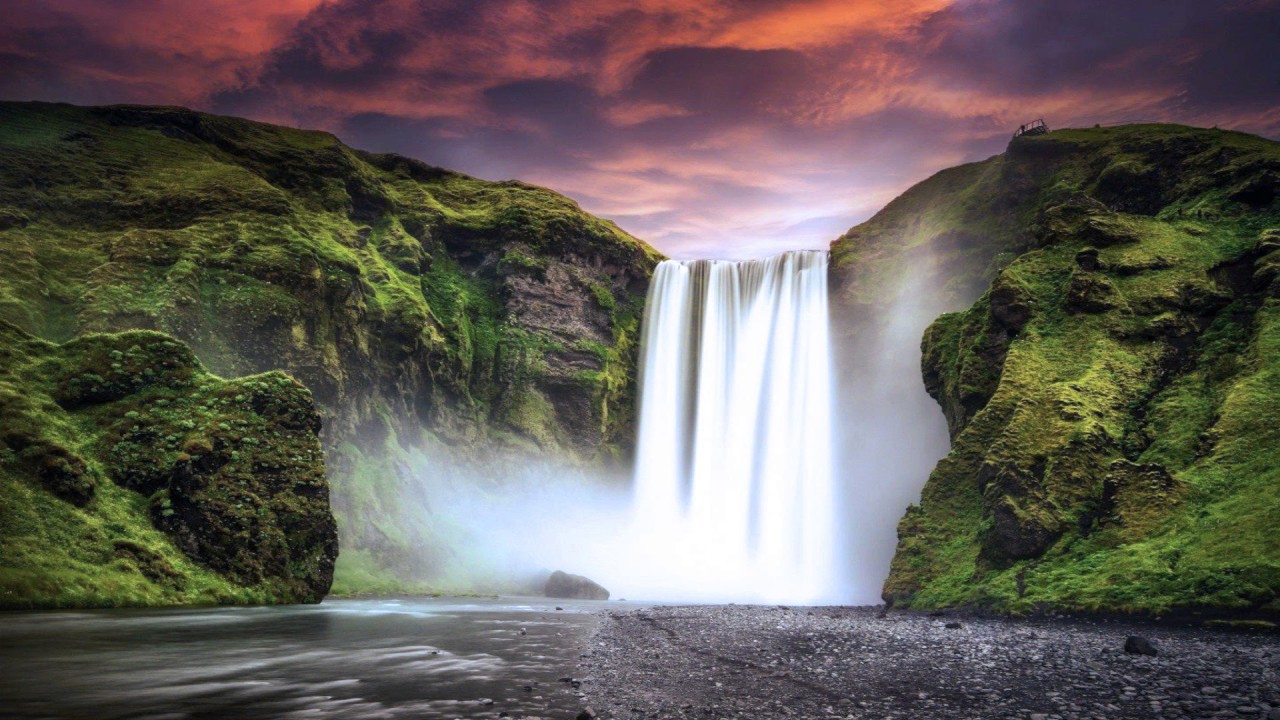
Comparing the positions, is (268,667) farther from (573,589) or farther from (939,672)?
(573,589)

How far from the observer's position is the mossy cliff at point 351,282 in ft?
128

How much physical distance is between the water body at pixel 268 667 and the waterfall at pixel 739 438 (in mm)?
33172

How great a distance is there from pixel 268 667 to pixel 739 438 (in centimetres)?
5007

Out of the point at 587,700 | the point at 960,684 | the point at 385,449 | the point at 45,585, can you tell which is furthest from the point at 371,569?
the point at 960,684

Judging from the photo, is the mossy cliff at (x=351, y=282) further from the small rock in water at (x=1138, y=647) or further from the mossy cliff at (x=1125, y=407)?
the small rock in water at (x=1138, y=647)

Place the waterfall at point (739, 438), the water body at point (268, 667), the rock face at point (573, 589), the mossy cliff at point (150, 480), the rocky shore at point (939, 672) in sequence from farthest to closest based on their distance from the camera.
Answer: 1. the waterfall at point (739, 438)
2. the rock face at point (573, 589)
3. the mossy cliff at point (150, 480)
4. the rocky shore at point (939, 672)
5. the water body at point (268, 667)

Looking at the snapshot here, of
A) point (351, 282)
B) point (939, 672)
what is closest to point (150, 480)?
point (939, 672)

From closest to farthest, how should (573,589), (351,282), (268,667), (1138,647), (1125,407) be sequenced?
(268,667) → (1138,647) → (1125,407) → (573,589) → (351,282)

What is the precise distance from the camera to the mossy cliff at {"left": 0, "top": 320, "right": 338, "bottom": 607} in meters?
19.4

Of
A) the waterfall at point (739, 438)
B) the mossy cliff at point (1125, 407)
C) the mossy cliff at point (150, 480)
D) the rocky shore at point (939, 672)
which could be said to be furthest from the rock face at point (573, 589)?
the rocky shore at point (939, 672)

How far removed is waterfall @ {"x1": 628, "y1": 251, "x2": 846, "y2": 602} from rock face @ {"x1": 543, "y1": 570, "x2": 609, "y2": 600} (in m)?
7.74

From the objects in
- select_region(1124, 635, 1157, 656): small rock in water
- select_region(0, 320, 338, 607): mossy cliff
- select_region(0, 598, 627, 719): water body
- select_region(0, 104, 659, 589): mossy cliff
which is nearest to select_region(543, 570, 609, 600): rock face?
select_region(0, 104, 659, 589): mossy cliff

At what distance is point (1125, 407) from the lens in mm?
25984

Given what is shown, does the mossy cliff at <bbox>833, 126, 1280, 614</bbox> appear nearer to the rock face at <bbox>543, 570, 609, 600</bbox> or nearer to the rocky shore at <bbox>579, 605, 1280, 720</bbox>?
the rocky shore at <bbox>579, 605, 1280, 720</bbox>
